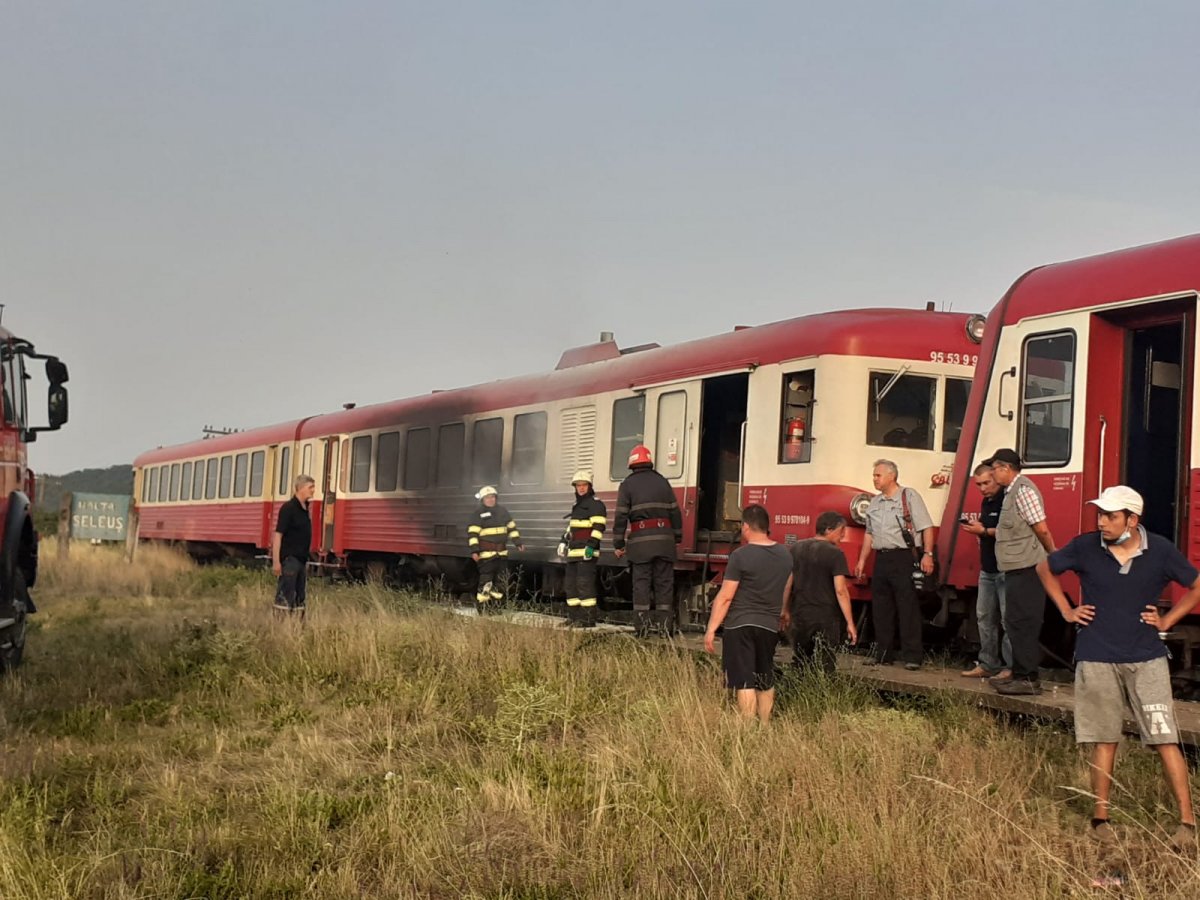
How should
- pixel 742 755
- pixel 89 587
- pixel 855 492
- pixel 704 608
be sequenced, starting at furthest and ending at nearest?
1. pixel 89 587
2. pixel 704 608
3. pixel 855 492
4. pixel 742 755

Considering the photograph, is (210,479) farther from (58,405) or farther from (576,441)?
(58,405)

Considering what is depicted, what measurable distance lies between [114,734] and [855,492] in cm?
633

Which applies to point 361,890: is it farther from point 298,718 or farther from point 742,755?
point 298,718

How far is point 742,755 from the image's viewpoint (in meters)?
7.10

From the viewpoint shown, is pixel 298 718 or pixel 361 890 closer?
pixel 361 890

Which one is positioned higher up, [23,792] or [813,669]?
[813,669]

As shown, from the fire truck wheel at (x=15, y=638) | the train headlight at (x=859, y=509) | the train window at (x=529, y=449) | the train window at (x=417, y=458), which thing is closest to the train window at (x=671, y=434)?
the train headlight at (x=859, y=509)

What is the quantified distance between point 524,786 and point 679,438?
7.34 m

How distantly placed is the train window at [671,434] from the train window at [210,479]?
18421 mm

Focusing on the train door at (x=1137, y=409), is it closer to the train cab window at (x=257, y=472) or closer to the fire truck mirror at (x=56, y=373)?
the fire truck mirror at (x=56, y=373)

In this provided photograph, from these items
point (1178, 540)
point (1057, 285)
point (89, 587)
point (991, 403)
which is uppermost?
point (1057, 285)

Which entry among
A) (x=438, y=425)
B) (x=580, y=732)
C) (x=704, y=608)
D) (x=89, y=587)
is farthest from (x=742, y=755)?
(x=89, y=587)

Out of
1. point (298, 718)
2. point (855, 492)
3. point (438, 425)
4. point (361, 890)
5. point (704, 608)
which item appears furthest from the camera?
point (438, 425)

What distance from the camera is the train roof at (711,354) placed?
39.9 feet
